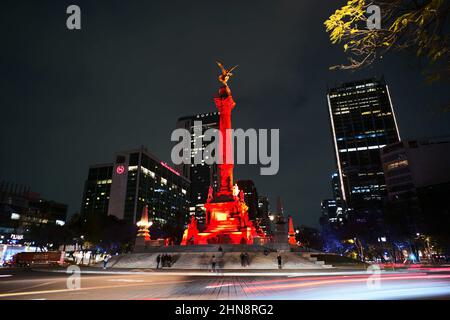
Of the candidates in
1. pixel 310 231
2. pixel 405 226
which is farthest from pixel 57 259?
pixel 310 231

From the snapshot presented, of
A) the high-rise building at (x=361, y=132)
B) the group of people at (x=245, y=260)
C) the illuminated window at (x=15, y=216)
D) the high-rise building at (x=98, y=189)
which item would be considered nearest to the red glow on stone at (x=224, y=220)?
the group of people at (x=245, y=260)

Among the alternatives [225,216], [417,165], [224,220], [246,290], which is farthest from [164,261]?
[417,165]

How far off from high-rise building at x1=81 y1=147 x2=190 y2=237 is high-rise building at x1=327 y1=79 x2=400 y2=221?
94.9 m

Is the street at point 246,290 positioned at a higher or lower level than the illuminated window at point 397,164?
lower

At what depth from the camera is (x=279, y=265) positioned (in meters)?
25.1

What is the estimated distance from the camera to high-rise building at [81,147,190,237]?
5655 inches

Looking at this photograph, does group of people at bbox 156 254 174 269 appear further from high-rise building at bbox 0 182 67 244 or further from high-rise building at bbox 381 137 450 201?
high-rise building at bbox 381 137 450 201

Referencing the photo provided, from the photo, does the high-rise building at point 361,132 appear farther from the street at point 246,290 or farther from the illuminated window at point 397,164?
the street at point 246,290

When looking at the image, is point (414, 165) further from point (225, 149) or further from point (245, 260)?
point (245, 260)

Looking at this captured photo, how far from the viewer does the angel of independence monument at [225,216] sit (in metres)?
39.3

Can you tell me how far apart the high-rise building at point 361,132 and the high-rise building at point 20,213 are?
137236 millimetres

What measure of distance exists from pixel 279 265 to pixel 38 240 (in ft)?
197
